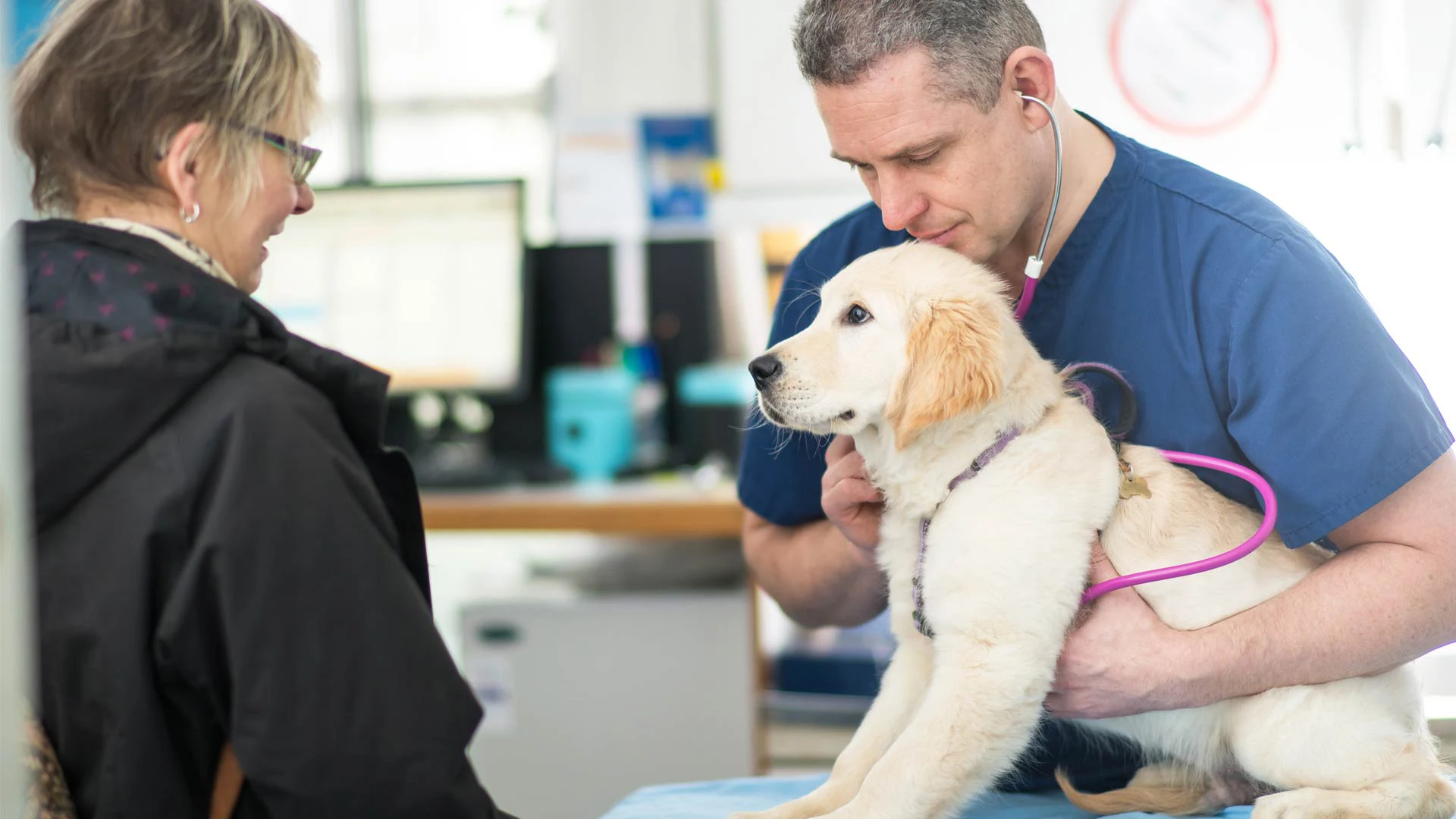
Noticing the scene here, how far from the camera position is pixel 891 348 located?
130 cm

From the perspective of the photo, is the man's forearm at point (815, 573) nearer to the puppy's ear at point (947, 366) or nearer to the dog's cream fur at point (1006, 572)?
the dog's cream fur at point (1006, 572)

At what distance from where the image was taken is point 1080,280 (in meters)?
1.36

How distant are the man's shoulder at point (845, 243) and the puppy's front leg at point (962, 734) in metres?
0.57

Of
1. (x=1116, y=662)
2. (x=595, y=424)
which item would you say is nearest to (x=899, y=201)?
(x=1116, y=662)

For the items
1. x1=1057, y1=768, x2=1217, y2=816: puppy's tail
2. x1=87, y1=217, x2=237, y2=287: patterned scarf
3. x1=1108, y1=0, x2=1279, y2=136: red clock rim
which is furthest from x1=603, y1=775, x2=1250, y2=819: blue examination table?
x1=1108, y1=0, x2=1279, y2=136: red clock rim

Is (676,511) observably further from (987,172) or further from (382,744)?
(382,744)

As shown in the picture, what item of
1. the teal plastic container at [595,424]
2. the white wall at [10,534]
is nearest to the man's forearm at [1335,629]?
the white wall at [10,534]

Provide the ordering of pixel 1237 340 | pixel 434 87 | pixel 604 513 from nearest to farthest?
pixel 1237 340
pixel 604 513
pixel 434 87

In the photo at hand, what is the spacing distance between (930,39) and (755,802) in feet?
2.96

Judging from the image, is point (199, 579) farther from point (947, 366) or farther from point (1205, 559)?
point (1205, 559)

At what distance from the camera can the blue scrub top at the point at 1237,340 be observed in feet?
3.79

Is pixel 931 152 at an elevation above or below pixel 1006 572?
above

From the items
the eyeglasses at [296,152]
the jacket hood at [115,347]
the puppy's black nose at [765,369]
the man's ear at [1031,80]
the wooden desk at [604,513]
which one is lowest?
the wooden desk at [604,513]

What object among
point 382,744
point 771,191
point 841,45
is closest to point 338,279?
point 771,191
